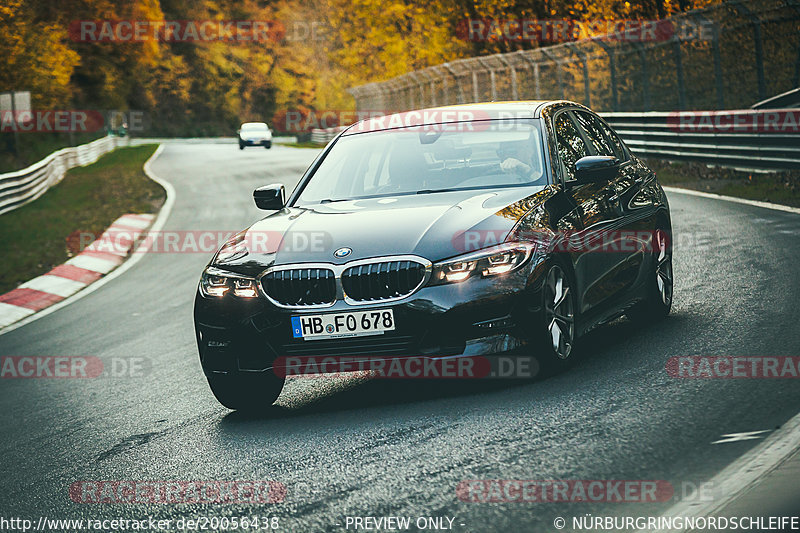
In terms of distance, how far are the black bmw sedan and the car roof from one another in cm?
2

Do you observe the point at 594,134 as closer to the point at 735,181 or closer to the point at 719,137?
the point at 735,181

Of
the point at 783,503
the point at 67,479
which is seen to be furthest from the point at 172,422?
the point at 783,503

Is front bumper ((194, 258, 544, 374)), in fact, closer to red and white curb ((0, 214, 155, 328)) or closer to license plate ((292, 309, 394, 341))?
license plate ((292, 309, 394, 341))

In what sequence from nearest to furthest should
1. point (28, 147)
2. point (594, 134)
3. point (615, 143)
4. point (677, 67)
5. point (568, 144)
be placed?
point (568, 144)
point (594, 134)
point (615, 143)
point (677, 67)
point (28, 147)

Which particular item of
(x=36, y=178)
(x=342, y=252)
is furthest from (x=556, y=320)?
(x=36, y=178)

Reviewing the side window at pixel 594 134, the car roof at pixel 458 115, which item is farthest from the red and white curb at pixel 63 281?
the side window at pixel 594 134

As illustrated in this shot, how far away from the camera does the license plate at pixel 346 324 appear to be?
5.87m

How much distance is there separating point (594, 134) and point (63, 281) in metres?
9.27

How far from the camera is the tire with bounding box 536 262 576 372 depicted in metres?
6.12

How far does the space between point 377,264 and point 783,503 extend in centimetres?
256

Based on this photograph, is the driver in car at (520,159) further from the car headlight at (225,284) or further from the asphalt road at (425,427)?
the car headlight at (225,284)

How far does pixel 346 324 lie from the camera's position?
5.90m

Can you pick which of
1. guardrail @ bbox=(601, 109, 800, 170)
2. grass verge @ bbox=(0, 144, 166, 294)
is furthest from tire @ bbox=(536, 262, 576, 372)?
grass verge @ bbox=(0, 144, 166, 294)

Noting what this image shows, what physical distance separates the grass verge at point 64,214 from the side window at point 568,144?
9.42 metres
